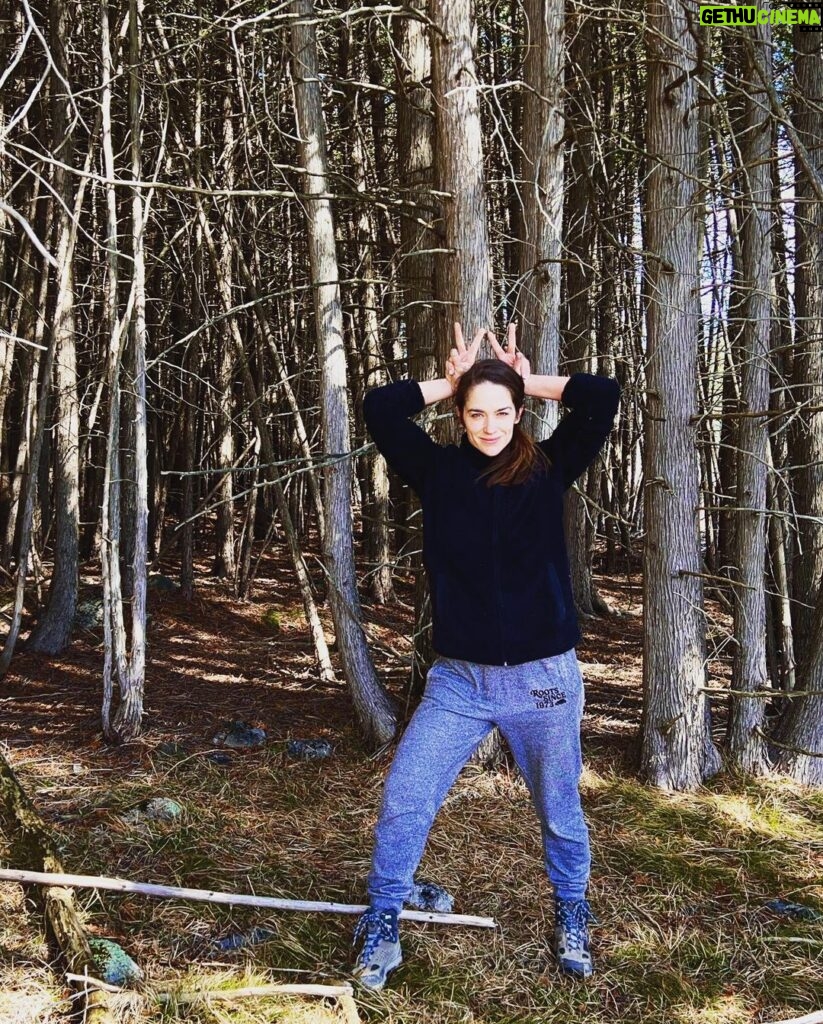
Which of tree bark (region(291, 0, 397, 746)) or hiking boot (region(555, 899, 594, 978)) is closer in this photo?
hiking boot (region(555, 899, 594, 978))

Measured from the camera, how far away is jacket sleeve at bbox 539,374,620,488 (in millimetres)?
2992

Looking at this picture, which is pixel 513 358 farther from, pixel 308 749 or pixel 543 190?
pixel 308 749

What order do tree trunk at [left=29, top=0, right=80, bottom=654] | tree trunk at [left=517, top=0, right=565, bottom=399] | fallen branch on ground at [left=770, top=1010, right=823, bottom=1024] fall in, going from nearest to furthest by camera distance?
fallen branch on ground at [left=770, top=1010, right=823, bottom=1024] < tree trunk at [left=517, top=0, right=565, bottom=399] < tree trunk at [left=29, top=0, right=80, bottom=654]

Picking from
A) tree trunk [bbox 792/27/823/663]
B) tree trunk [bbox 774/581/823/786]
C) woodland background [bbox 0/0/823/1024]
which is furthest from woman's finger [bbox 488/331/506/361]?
tree trunk [bbox 792/27/823/663]

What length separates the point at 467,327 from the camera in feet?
14.2

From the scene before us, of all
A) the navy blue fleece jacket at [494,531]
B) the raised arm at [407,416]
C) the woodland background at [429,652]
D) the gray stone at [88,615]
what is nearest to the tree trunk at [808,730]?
the woodland background at [429,652]

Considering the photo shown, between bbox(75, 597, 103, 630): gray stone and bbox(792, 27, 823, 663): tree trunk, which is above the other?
bbox(792, 27, 823, 663): tree trunk

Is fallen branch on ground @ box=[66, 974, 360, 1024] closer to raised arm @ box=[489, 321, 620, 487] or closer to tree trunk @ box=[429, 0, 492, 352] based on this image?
raised arm @ box=[489, 321, 620, 487]

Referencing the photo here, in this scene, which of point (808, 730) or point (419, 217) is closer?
point (808, 730)

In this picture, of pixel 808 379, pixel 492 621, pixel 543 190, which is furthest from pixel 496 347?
pixel 808 379

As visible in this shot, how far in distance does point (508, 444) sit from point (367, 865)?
1.84 metres

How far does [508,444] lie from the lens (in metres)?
3.04

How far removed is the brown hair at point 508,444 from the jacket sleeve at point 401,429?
0.16 m

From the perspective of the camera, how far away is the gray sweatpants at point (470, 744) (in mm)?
2910
